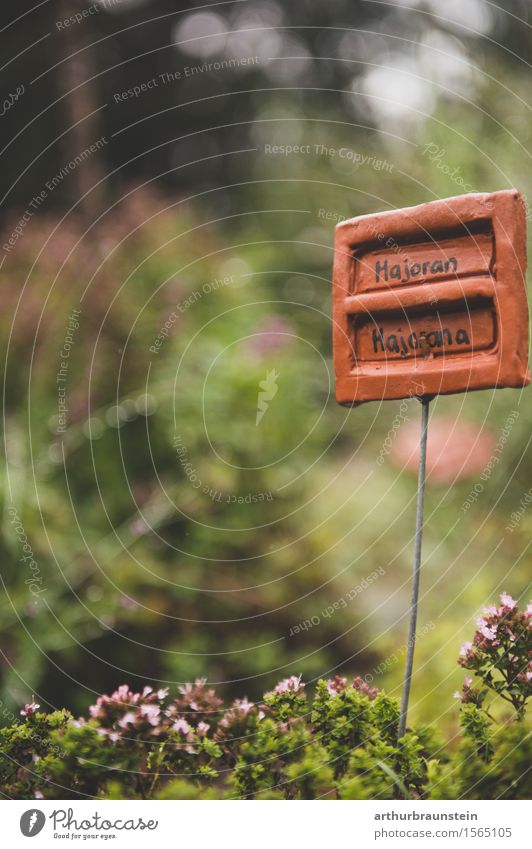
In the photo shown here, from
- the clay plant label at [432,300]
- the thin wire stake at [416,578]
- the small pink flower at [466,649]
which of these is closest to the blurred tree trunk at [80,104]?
the clay plant label at [432,300]

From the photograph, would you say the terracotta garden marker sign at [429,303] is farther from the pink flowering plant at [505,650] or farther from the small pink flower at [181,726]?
the small pink flower at [181,726]

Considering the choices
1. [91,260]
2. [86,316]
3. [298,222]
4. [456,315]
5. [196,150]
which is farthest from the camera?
[196,150]

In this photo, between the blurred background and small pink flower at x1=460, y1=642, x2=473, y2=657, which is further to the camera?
the blurred background

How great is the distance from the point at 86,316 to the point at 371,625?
160cm

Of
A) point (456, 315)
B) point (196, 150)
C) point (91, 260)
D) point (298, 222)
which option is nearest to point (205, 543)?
point (91, 260)

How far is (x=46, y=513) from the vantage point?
92.4 inches

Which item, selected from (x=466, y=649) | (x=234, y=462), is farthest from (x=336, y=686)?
(x=234, y=462)

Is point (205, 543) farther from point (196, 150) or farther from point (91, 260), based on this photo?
point (196, 150)

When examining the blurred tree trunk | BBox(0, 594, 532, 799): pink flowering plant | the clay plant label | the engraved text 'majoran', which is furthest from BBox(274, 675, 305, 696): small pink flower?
the blurred tree trunk

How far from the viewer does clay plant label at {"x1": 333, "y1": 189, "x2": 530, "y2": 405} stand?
3.32 ft

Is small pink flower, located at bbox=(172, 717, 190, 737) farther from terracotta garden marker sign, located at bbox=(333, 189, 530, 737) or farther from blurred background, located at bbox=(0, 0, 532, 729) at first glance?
blurred background, located at bbox=(0, 0, 532, 729)

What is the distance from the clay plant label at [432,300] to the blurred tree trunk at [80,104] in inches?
131

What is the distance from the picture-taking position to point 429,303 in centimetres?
105

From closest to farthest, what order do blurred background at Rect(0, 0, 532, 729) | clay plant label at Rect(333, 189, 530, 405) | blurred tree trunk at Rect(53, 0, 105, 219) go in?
clay plant label at Rect(333, 189, 530, 405) < blurred background at Rect(0, 0, 532, 729) < blurred tree trunk at Rect(53, 0, 105, 219)
